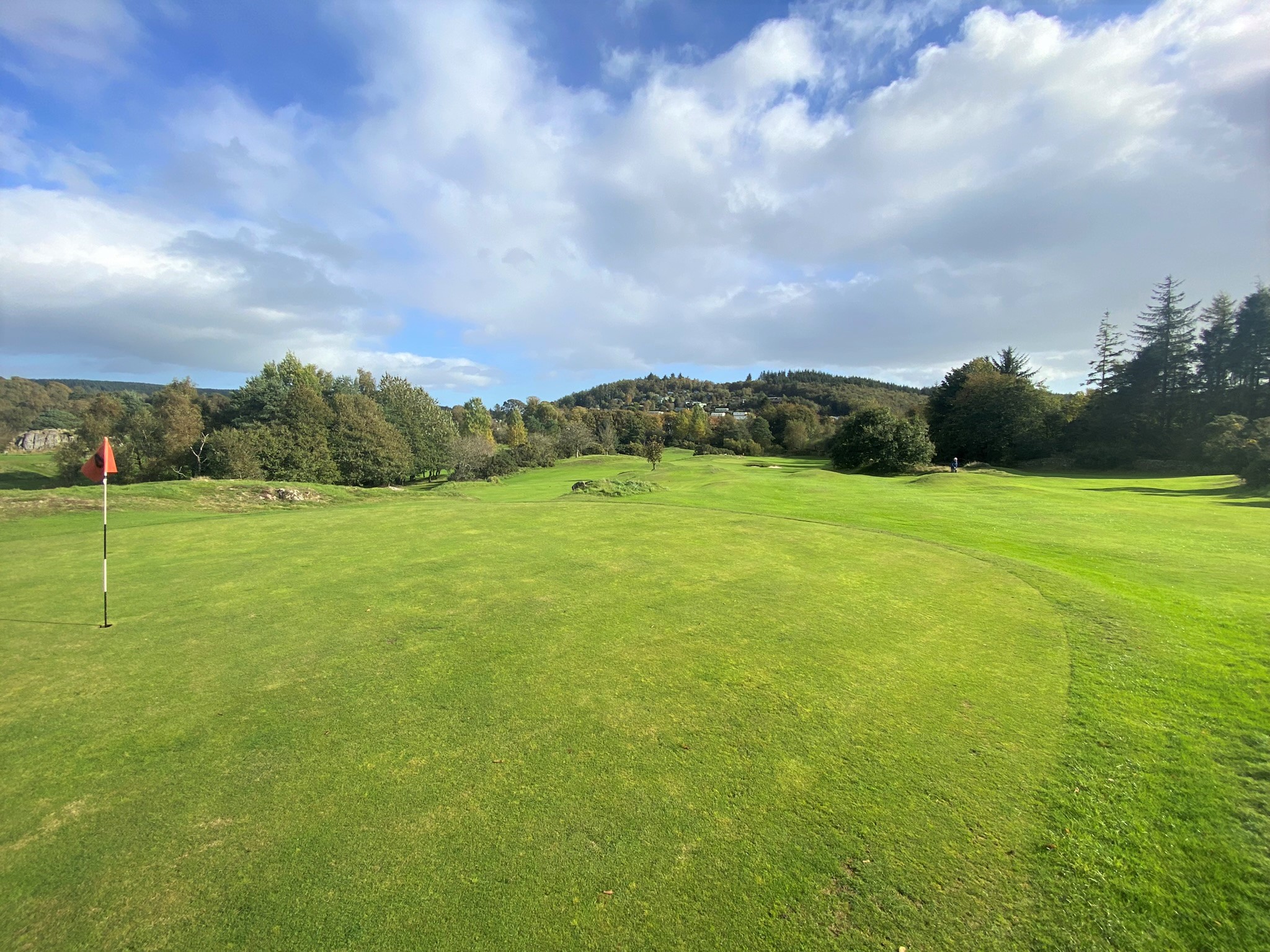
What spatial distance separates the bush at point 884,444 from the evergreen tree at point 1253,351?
83.7 ft

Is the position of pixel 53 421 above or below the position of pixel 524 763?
above

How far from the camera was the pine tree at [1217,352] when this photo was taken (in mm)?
47688

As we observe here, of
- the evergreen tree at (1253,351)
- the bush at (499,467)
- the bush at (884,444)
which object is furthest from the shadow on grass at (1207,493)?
the bush at (499,467)

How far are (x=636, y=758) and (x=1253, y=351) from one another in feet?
230

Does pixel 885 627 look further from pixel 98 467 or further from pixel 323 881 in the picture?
pixel 98 467

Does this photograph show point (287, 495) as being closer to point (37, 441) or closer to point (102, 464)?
point (102, 464)

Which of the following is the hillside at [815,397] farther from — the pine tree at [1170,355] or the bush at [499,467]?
the bush at [499,467]

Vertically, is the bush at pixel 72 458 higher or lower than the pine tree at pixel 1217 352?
lower

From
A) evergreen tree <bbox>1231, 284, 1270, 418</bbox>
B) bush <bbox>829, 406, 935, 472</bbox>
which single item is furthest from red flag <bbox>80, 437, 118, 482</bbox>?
evergreen tree <bbox>1231, 284, 1270, 418</bbox>

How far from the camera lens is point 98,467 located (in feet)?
28.1

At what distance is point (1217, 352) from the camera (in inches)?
1918

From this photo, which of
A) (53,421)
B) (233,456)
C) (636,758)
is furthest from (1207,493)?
(53,421)

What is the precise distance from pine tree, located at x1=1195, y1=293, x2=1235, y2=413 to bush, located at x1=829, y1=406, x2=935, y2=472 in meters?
24.9

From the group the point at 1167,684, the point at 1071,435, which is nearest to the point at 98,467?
the point at 1167,684
